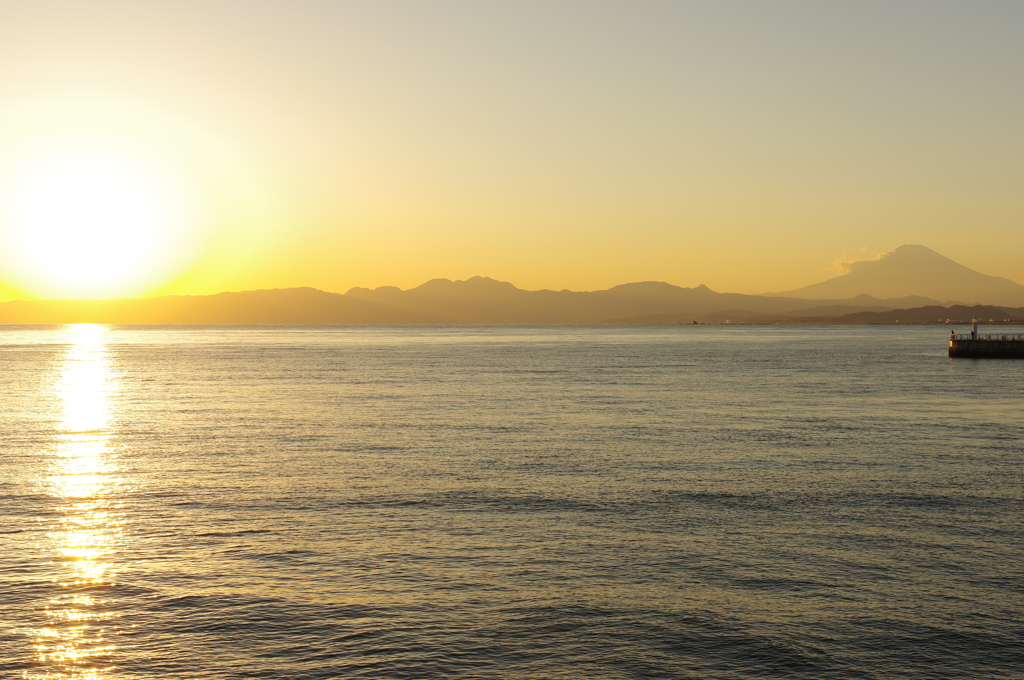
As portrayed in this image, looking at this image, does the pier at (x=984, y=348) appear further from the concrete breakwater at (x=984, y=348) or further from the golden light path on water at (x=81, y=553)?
the golden light path on water at (x=81, y=553)

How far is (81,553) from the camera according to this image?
19688 millimetres

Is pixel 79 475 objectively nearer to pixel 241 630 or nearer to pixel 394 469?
pixel 394 469

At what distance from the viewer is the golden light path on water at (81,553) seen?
1397 cm

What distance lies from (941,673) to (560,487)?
15.0 metres

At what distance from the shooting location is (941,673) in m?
13.6

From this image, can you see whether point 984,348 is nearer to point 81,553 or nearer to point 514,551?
point 514,551


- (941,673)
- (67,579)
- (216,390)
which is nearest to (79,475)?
(67,579)

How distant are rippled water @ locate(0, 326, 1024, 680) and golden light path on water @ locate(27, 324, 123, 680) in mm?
81

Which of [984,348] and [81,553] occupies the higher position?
[984,348]

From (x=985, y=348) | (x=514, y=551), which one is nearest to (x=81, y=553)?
(x=514, y=551)

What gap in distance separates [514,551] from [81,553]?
9.92m

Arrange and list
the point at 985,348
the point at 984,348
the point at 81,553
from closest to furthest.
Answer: the point at 81,553, the point at 985,348, the point at 984,348

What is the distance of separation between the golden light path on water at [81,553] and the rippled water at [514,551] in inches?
3.2

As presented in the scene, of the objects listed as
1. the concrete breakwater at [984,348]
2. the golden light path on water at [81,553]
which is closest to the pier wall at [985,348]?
the concrete breakwater at [984,348]
